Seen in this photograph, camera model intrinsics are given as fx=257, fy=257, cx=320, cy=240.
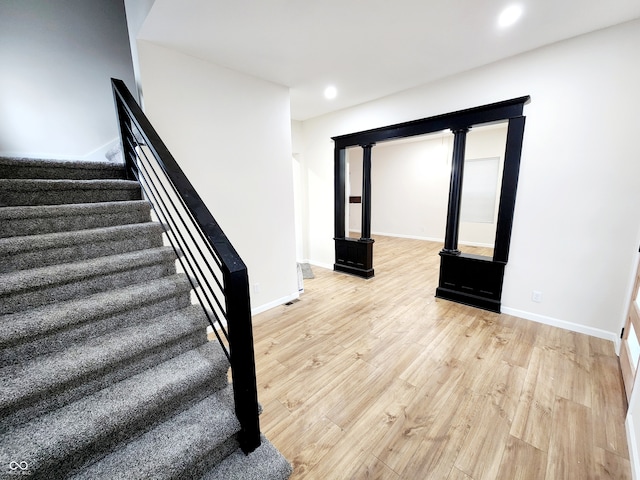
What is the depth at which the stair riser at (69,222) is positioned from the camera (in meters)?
1.52

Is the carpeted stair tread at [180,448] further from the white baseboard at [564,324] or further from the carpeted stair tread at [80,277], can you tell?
the white baseboard at [564,324]

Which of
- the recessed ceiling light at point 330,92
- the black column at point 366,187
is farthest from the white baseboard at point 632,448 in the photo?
the recessed ceiling light at point 330,92

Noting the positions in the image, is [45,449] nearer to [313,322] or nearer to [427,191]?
[313,322]

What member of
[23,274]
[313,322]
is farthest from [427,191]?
[23,274]

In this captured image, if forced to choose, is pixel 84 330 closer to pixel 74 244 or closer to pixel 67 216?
pixel 74 244

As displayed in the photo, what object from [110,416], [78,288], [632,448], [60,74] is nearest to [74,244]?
[78,288]

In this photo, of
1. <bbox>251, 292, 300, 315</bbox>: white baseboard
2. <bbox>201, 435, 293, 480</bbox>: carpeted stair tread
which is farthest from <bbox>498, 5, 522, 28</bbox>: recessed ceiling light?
<bbox>251, 292, 300, 315</bbox>: white baseboard

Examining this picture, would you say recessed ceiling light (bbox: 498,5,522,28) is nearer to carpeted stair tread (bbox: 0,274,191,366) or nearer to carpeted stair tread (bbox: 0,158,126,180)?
carpeted stair tread (bbox: 0,274,191,366)

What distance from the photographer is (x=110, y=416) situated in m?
1.08

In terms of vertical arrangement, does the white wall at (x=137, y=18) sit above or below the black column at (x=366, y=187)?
above

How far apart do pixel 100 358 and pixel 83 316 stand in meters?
0.26

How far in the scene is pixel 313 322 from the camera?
295cm

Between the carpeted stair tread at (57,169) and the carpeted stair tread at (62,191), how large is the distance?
22 centimetres

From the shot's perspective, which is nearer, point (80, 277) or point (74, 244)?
point (80, 277)
